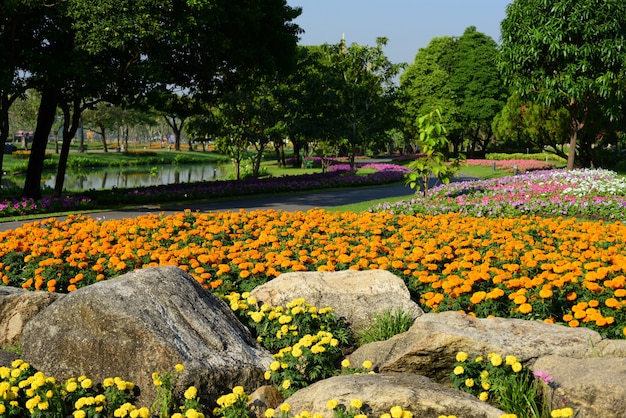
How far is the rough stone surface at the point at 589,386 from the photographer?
396 cm

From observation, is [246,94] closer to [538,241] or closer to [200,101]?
[200,101]

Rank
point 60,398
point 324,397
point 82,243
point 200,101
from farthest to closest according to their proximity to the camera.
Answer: point 200,101 < point 82,243 < point 60,398 < point 324,397

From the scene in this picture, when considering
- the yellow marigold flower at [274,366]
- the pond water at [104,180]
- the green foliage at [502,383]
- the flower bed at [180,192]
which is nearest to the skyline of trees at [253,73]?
the flower bed at [180,192]

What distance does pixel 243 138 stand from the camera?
100.0ft

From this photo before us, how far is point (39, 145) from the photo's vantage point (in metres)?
21.8

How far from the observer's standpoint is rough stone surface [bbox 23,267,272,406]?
4.77 meters

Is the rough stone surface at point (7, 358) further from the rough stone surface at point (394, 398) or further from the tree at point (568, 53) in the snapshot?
the tree at point (568, 53)

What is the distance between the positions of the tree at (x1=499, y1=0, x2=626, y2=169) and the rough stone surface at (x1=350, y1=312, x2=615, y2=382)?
26.1 m

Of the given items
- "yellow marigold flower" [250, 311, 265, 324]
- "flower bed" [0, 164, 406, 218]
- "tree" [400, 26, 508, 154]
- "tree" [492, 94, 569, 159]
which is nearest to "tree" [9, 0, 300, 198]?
"flower bed" [0, 164, 406, 218]

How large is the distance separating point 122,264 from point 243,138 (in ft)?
76.4

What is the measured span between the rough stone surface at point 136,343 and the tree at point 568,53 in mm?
27354

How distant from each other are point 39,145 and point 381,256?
1771 centimetres

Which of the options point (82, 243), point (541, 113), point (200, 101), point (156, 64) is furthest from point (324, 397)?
point (541, 113)

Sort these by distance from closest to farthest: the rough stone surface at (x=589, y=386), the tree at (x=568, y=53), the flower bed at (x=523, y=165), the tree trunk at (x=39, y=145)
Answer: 1. the rough stone surface at (x=589, y=386)
2. the tree trunk at (x=39, y=145)
3. the tree at (x=568, y=53)
4. the flower bed at (x=523, y=165)
